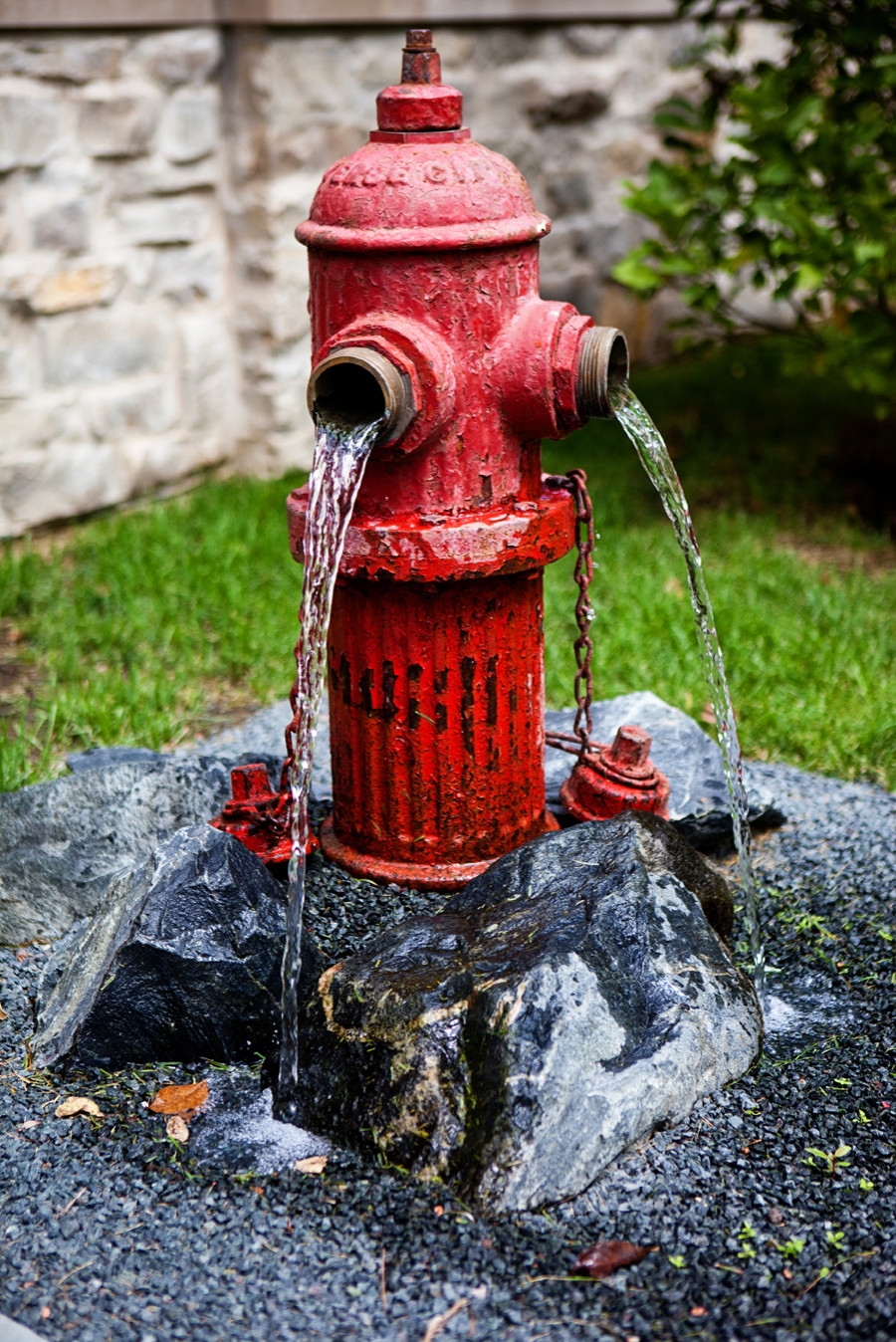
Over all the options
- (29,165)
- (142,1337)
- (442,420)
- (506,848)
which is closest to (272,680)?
(506,848)

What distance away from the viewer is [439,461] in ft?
7.86

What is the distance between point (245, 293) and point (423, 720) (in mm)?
3402

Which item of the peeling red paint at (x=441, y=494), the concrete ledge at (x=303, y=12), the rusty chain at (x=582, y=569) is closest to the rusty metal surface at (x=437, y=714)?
the peeling red paint at (x=441, y=494)

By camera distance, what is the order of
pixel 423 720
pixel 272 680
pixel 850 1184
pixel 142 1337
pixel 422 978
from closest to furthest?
pixel 142 1337, pixel 850 1184, pixel 422 978, pixel 423 720, pixel 272 680

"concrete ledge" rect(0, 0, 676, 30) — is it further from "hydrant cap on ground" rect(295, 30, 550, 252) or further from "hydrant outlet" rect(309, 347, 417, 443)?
"hydrant outlet" rect(309, 347, 417, 443)

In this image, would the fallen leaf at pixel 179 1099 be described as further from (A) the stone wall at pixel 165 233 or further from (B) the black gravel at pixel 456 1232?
(A) the stone wall at pixel 165 233

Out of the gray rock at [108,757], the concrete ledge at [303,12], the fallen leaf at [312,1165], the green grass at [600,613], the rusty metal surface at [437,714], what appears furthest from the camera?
the concrete ledge at [303,12]

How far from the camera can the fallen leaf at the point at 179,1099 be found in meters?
2.17

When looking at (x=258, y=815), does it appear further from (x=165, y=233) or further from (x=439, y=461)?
(x=165, y=233)

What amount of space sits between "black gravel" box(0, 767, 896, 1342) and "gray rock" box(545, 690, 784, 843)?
68cm

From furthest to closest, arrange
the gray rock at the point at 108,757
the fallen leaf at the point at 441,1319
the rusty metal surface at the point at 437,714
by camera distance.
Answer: the gray rock at the point at 108,757
the rusty metal surface at the point at 437,714
the fallen leaf at the point at 441,1319

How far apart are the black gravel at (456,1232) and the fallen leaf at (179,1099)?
0.07 feet

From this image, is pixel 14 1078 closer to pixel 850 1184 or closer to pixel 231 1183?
pixel 231 1183

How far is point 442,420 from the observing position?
2.34 metres
